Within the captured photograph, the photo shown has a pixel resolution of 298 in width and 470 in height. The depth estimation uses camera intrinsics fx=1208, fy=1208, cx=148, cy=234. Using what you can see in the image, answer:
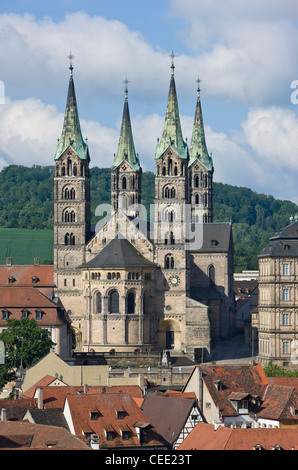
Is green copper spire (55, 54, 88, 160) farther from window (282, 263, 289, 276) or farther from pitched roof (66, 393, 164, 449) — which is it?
pitched roof (66, 393, 164, 449)

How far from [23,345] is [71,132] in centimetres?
3138

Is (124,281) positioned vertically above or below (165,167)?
below

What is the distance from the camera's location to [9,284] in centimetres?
11862

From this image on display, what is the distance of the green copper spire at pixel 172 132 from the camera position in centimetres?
12038

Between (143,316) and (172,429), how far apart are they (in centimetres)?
5124

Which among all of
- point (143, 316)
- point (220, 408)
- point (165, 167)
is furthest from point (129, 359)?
point (220, 408)

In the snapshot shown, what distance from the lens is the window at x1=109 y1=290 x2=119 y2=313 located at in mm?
112956

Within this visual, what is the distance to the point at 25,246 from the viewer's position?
174 m

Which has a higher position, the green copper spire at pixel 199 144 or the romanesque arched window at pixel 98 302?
the green copper spire at pixel 199 144

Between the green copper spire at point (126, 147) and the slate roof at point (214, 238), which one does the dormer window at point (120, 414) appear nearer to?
the slate roof at point (214, 238)

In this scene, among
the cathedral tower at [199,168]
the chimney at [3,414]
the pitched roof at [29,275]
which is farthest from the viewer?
the cathedral tower at [199,168]

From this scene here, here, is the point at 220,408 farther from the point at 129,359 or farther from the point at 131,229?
the point at 131,229

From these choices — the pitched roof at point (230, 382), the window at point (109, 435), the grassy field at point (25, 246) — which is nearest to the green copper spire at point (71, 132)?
the grassy field at point (25, 246)

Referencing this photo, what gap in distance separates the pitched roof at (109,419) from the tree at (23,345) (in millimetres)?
26891
